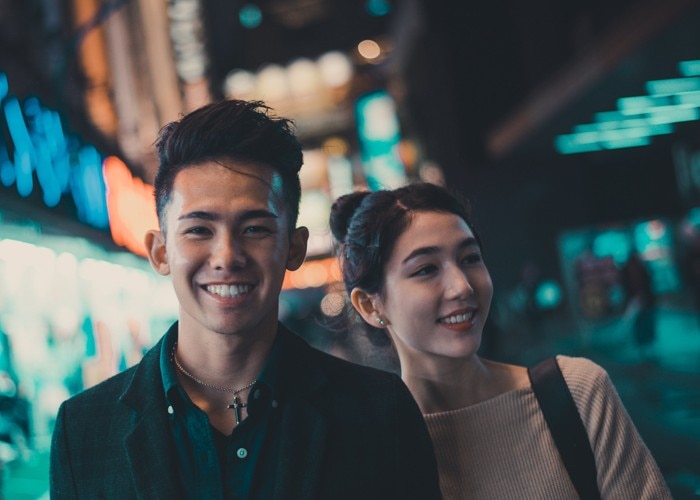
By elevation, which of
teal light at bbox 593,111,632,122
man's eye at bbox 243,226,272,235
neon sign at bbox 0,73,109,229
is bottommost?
man's eye at bbox 243,226,272,235

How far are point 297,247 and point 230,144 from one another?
1.22ft

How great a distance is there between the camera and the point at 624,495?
214 centimetres

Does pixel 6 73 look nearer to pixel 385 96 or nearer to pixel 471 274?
pixel 471 274

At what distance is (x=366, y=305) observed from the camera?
264 cm

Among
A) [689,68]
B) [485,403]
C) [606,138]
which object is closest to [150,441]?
[485,403]

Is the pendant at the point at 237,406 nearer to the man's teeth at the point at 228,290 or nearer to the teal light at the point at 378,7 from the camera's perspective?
the man's teeth at the point at 228,290

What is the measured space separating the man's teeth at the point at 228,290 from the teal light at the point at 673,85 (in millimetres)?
10580

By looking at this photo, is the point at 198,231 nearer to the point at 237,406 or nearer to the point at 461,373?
the point at 237,406

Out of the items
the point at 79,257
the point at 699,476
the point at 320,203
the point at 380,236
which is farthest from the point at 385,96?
the point at 380,236

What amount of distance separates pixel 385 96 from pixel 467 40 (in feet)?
20.1

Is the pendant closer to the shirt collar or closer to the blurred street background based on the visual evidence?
the shirt collar

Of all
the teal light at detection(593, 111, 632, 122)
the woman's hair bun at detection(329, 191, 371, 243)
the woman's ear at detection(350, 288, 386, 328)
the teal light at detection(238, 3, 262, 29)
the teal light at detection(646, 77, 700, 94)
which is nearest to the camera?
the woman's ear at detection(350, 288, 386, 328)

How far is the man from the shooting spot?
1.83 metres

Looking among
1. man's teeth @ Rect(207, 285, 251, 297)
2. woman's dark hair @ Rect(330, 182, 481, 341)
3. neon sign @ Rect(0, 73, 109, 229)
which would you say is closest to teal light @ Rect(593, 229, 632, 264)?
neon sign @ Rect(0, 73, 109, 229)
